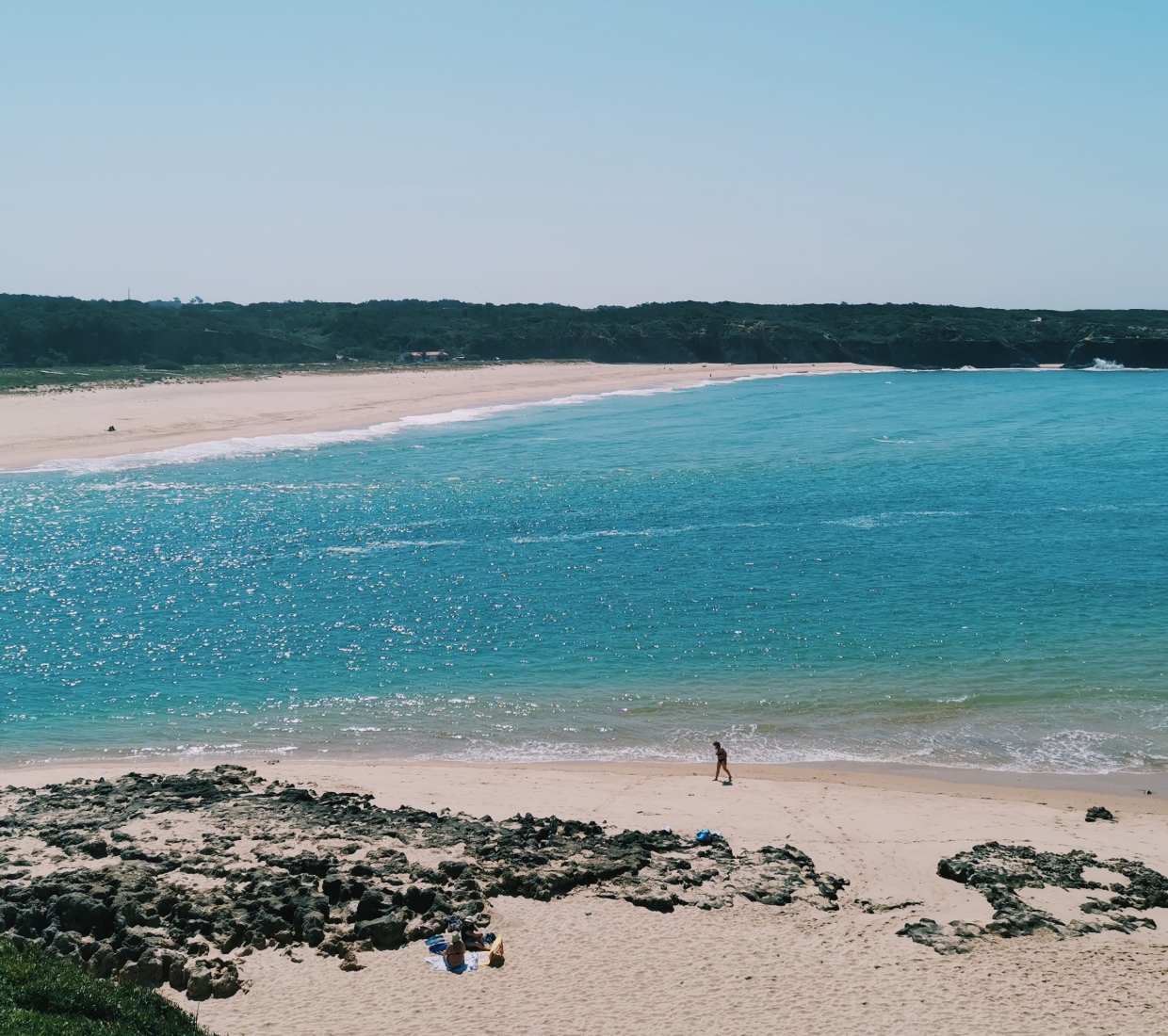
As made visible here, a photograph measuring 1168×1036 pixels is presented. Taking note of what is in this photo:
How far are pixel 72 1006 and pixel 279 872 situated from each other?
5.20m

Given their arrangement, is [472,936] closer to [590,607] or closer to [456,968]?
[456,968]

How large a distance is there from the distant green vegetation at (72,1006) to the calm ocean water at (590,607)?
12091 millimetres

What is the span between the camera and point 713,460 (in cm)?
6241

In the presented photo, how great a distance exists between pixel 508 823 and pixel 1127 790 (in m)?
12.8

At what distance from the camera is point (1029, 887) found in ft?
54.3

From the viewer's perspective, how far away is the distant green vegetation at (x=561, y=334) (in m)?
108

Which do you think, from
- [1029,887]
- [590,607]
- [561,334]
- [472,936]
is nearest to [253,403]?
[590,607]

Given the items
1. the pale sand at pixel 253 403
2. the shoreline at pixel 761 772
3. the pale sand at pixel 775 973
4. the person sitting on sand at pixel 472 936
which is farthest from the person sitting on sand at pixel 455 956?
the pale sand at pixel 253 403

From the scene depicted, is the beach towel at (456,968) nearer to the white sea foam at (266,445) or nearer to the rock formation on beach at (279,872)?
the rock formation on beach at (279,872)

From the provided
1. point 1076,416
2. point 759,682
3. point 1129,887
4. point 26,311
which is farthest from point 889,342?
point 1129,887

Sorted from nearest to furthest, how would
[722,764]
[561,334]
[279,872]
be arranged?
1. [279,872]
2. [722,764]
3. [561,334]

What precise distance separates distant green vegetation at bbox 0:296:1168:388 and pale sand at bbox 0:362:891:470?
13.5 metres

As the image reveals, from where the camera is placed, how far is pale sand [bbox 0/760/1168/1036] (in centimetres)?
1298

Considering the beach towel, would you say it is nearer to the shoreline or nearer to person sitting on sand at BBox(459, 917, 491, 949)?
person sitting on sand at BBox(459, 917, 491, 949)
